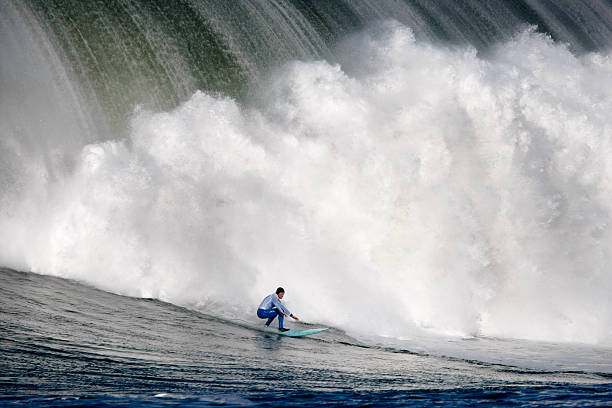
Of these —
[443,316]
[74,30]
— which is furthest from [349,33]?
[443,316]

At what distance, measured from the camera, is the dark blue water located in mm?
7281

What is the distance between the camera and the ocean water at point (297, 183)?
50.4ft

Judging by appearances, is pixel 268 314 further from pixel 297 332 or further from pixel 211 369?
pixel 211 369

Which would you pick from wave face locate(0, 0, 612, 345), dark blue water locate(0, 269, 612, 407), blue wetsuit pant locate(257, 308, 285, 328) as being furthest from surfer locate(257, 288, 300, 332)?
wave face locate(0, 0, 612, 345)

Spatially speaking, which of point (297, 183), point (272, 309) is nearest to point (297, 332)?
point (272, 309)

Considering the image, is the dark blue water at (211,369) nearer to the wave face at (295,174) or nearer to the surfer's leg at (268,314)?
the surfer's leg at (268,314)

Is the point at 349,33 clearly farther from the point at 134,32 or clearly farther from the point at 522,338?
the point at 522,338

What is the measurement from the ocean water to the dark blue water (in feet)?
1.14

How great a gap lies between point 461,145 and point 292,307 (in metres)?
6.19

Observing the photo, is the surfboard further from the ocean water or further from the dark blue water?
the ocean water

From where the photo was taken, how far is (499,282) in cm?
1778

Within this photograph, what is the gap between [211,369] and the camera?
8.73 meters

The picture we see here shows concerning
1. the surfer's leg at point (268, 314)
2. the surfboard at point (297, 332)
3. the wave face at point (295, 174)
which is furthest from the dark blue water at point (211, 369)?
the wave face at point (295, 174)

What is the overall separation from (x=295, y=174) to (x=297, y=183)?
0.69 feet
